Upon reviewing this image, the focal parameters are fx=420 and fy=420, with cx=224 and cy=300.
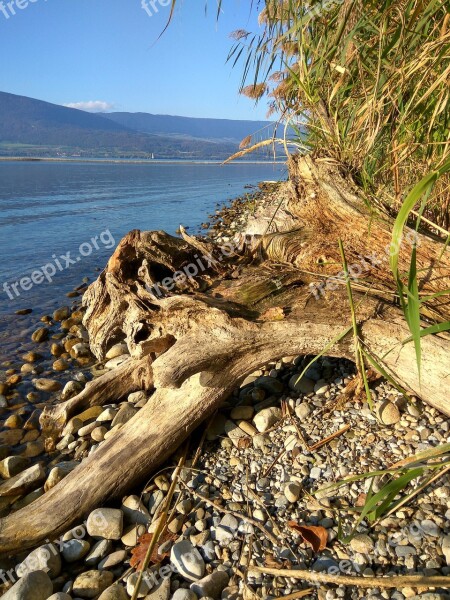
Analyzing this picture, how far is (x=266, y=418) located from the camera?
2795mm

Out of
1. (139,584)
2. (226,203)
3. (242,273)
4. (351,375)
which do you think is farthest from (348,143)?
(226,203)

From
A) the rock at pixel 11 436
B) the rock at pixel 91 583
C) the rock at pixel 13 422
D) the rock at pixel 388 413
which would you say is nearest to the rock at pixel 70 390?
the rock at pixel 13 422

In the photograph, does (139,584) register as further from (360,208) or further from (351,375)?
(360,208)

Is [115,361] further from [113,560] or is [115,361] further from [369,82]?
[369,82]

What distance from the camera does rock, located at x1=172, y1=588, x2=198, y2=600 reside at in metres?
1.80

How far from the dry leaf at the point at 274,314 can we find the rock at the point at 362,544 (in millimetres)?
1284

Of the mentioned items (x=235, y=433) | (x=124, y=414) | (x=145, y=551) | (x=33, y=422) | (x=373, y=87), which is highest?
(x=373, y=87)

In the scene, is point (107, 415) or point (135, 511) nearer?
point (135, 511)

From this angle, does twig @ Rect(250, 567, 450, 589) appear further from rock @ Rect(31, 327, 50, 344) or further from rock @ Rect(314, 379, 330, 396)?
rock @ Rect(31, 327, 50, 344)

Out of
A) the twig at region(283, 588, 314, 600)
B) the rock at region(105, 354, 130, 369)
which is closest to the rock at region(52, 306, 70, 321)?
the rock at region(105, 354, 130, 369)

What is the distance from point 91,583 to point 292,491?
42.2 inches

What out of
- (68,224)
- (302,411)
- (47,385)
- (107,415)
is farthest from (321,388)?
(68,224)

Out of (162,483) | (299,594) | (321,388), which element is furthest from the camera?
(321,388)

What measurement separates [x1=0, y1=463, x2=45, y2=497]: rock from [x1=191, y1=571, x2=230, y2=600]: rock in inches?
57.1
